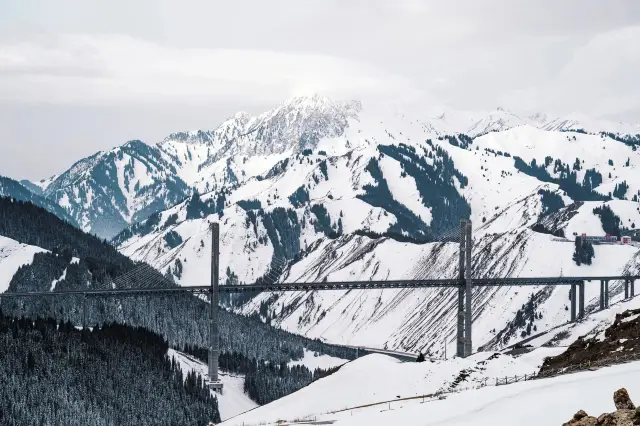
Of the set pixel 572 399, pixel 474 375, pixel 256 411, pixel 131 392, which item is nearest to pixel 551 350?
pixel 474 375

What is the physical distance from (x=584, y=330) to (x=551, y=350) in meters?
58.9

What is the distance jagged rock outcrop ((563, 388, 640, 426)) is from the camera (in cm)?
3406

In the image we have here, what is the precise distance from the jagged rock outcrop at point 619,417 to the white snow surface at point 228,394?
5558 inches

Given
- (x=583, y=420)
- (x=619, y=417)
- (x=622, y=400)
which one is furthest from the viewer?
(x=622, y=400)

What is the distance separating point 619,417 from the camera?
113ft

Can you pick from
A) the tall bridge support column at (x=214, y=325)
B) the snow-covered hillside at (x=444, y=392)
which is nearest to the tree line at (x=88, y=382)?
the tall bridge support column at (x=214, y=325)

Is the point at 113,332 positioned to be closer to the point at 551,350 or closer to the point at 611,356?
the point at 551,350

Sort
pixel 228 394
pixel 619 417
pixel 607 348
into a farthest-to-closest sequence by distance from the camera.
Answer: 1. pixel 228 394
2. pixel 607 348
3. pixel 619 417

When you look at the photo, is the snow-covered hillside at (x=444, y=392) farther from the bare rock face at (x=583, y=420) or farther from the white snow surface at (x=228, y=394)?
the white snow surface at (x=228, y=394)

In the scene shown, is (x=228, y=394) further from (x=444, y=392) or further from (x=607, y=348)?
(x=607, y=348)

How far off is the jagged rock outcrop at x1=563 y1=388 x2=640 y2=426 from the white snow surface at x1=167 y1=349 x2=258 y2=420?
141m

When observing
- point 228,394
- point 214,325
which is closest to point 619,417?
point 214,325

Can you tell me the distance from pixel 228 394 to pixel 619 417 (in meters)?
156

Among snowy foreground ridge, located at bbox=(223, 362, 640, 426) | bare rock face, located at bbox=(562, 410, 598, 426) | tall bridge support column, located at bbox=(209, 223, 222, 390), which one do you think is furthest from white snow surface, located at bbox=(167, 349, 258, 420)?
bare rock face, located at bbox=(562, 410, 598, 426)
